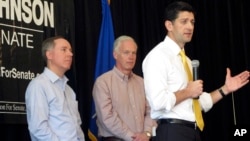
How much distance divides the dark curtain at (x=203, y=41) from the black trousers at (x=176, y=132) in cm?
165

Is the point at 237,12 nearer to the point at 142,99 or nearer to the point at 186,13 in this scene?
the point at 142,99

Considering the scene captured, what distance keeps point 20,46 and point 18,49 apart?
32 mm

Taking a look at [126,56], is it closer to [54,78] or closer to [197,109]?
[54,78]

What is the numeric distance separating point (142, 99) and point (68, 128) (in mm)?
A: 984

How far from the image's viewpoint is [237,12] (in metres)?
6.71

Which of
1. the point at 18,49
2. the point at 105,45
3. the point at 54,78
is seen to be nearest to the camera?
the point at 54,78

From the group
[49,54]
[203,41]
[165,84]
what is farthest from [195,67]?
[203,41]

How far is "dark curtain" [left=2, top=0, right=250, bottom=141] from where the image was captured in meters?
5.04

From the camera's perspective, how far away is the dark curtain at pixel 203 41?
16.5 feet

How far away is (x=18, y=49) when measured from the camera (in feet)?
14.4

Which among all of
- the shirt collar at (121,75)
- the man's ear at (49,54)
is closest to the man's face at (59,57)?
the man's ear at (49,54)

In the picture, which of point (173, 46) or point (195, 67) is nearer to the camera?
point (195, 67)

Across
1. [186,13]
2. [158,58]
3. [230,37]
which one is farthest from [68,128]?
[230,37]

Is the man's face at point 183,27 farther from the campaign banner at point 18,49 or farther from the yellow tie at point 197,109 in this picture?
the campaign banner at point 18,49
